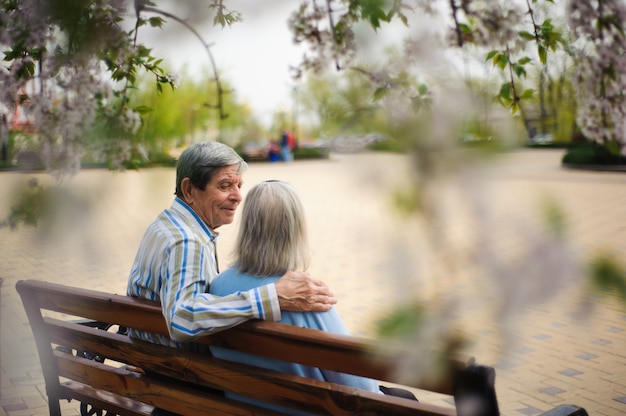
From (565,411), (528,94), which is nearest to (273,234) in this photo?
(565,411)

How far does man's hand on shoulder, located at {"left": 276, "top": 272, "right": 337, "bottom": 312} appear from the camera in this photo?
2039 millimetres

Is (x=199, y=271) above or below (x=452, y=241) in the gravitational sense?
below

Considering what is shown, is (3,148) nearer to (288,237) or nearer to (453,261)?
(453,261)

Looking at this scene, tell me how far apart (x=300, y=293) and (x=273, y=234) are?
25cm

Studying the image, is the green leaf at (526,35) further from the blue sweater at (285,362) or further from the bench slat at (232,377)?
the blue sweater at (285,362)

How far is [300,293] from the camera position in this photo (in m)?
2.05

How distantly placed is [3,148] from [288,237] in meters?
1.60

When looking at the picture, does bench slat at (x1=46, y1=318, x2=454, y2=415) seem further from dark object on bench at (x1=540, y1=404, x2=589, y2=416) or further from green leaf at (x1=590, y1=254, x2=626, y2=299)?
green leaf at (x1=590, y1=254, x2=626, y2=299)

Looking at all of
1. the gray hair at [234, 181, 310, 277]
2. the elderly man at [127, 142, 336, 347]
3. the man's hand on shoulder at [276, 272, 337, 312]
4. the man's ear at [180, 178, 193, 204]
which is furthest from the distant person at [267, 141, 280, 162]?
the man's ear at [180, 178, 193, 204]

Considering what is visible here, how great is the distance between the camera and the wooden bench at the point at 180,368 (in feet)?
5.70

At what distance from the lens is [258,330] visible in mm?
1930

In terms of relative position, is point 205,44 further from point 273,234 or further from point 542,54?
point 273,234

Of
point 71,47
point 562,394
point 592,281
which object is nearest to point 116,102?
point 71,47

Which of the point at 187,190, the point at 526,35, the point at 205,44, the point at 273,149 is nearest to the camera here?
the point at 205,44
